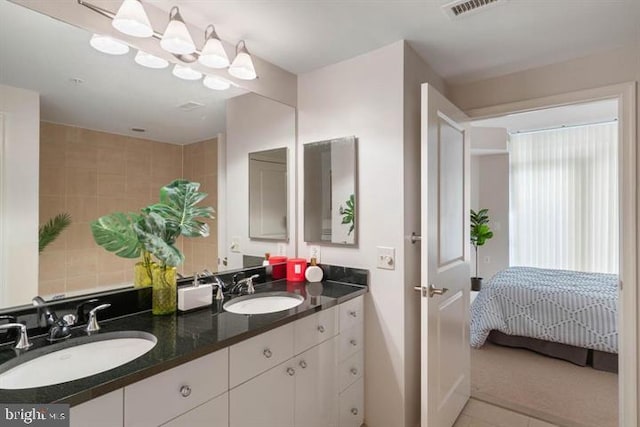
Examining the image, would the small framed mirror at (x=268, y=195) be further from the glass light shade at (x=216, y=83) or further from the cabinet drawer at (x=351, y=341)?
the cabinet drawer at (x=351, y=341)

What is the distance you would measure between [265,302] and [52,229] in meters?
1.02

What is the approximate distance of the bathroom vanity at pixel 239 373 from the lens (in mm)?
888

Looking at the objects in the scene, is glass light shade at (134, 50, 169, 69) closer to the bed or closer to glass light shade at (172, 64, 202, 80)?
glass light shade at (172, 64, 202, 80)

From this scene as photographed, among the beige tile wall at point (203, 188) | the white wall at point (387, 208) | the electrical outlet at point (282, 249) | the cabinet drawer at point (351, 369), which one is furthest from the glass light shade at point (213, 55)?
the cabinet drawer at point (351, 369)

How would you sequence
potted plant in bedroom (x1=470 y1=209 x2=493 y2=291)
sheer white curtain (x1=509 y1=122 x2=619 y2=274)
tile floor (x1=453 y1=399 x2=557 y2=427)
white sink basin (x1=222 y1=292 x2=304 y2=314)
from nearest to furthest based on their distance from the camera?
white sink basin (x1=222 y1=292 x2=304 y2=314)
tile floor (x1=453 y1=399 x2=557 y2=427)
sheer white curtain (x1=509 y1=122 x2=619 y2=274)
potted plant in bedroom (x1=470 y1=209 x2=493 y2=291)

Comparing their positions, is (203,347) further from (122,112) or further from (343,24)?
(343,24)

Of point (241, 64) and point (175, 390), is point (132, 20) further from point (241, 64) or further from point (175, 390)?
point (175, 390)

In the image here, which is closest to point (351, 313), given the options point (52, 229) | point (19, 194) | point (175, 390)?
point (175, 390)

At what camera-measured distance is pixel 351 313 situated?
1.84 meters

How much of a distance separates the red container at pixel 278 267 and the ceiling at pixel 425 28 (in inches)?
49.9

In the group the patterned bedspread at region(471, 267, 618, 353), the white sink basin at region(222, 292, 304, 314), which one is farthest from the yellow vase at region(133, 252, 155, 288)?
the patterned bedspread at region(471, 267, 618, 353)

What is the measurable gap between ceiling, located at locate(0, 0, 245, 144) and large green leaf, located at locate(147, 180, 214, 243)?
275 mm

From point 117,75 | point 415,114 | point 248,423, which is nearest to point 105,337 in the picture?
point 248,423

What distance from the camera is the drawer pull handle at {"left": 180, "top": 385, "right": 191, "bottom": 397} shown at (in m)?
1.04
